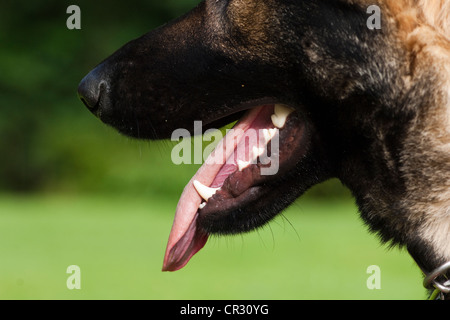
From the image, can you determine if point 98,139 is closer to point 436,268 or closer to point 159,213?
point 159,213

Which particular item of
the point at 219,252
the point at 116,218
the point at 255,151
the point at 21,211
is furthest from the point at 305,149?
the point at 21,211

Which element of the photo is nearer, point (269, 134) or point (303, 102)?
point (303, 102)

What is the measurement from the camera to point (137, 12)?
1499cm

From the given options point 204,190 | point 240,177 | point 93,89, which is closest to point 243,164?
point 240,177

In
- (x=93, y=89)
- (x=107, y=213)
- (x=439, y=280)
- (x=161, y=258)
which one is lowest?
(x=439, y=280)

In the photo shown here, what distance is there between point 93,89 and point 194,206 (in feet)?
1.77

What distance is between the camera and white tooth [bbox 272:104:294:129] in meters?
2.52

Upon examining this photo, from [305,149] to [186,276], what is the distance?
3887 millimetres

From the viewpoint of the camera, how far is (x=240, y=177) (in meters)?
2.54

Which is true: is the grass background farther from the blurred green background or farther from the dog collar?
the dog collar

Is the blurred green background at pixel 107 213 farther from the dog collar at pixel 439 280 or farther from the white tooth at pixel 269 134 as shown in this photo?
the white tooth at pixel 269 134

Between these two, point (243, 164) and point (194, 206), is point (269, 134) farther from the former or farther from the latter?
point (194, 206)

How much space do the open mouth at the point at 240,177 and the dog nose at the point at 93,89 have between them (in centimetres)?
44

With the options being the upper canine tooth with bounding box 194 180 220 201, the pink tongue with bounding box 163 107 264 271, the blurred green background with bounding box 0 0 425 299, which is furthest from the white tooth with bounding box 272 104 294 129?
the blurred green background with bounding box 0 0 425 299
